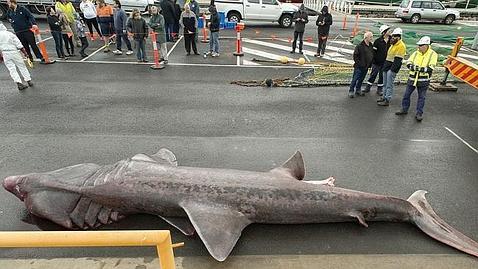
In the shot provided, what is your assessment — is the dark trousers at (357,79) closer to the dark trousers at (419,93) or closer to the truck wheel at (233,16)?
the dark trousers at (419,93)

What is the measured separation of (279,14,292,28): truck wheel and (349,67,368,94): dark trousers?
41.8ft

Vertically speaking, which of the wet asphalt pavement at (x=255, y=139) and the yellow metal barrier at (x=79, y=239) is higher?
the yellow metal barrier at (x=79, y=239)

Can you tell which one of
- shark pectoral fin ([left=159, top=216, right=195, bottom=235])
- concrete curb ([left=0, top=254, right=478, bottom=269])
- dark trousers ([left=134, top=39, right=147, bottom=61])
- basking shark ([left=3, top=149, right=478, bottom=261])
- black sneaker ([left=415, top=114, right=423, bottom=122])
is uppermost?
dark trousers ([left=134, top=39, right=147, bottom=61])

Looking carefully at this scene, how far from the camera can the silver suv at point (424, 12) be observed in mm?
25125

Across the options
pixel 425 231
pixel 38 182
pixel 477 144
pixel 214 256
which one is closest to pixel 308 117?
pixel 477 144

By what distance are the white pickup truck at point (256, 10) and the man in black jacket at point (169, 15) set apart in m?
5.28

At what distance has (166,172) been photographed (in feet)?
15.4

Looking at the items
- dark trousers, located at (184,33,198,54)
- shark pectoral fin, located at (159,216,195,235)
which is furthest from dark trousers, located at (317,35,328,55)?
shark pectoral fin, located at (159,216,195,235)

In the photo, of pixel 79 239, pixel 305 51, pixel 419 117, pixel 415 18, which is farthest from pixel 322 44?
pixel 415 18

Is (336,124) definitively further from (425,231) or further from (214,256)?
(214,256)

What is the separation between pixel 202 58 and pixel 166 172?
996cm

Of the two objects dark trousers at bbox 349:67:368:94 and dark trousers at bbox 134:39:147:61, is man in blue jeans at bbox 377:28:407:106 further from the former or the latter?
dark trousers at bbox 134:39:147:61

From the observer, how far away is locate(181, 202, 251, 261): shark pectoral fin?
4.11 m

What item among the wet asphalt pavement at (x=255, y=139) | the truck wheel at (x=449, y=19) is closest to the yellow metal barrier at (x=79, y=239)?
the wet asphalt pavement at (x=255, y=139)
